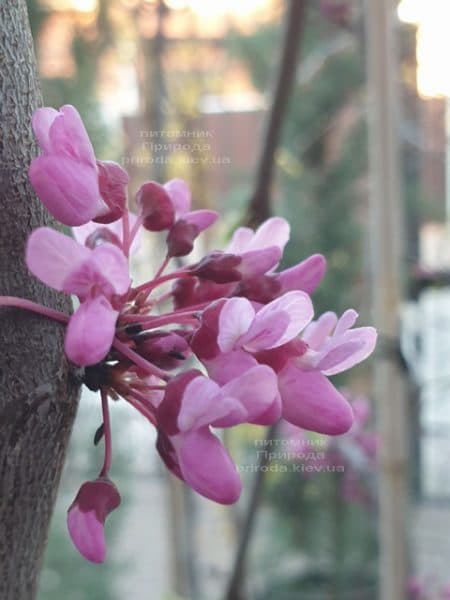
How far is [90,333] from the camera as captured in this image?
16cm

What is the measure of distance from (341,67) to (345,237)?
22 centimetres

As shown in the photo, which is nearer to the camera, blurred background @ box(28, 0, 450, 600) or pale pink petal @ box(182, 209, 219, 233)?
pale pink petal @ box(182, 209, 219, 233)

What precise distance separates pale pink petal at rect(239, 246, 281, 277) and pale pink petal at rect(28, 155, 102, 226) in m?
0.04

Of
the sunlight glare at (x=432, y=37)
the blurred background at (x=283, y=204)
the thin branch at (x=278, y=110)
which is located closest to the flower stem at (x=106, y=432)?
the thin branch at (x=278, y=110)

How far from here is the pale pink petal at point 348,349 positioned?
18 cm

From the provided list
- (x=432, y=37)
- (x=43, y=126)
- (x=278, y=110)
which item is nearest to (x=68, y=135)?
(x=43, y=126)

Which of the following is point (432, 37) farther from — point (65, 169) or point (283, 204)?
point (65, 169)

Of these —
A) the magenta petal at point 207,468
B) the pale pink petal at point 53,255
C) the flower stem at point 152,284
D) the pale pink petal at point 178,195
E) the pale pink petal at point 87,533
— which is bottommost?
the pale pink petal at point 87,533

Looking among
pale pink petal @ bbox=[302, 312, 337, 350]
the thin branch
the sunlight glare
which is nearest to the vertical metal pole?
the thin branch

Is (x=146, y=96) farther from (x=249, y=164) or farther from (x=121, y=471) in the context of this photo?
(x=121, y=471)

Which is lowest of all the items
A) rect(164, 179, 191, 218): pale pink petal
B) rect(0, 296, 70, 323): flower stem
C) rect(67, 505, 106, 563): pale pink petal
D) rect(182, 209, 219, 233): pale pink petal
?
rect(67, 505, 106, 563): pale pink petal

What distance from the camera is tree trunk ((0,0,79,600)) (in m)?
0.18

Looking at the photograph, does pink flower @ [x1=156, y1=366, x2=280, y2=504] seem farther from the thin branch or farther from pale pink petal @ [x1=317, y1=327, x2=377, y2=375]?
the thin branch

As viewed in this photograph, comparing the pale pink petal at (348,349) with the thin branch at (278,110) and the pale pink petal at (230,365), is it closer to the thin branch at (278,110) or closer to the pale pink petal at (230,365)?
the pale pink petal at (230,365)
